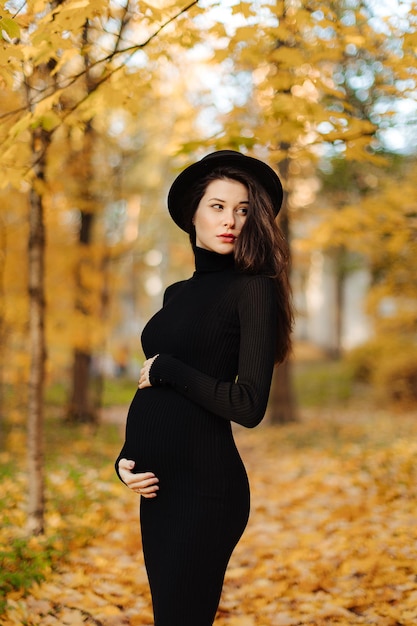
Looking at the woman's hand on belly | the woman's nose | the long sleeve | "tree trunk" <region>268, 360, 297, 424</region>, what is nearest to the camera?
the long sleeve

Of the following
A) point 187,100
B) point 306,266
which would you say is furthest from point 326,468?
point 306,266

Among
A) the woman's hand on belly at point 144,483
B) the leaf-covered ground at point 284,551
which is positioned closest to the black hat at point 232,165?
the woman's hand on belly at point 144,483

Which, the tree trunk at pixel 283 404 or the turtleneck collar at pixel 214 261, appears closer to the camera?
the turtleneck collar at pixel 214 261

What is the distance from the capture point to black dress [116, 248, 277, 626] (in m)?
1.95

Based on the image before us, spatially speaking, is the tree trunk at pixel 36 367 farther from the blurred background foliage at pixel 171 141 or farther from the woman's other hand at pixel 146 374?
the woman's other hand at pixel 146 374

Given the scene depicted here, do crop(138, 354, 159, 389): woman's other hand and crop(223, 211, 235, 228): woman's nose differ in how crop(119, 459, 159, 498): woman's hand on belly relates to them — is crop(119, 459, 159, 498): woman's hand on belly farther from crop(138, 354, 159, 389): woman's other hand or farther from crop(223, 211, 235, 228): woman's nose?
crop(223, 211, 235, 228): woman's nose

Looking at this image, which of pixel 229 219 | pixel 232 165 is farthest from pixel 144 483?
pixel 232 165

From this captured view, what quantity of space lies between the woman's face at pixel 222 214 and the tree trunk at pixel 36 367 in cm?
263

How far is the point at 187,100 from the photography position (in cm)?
1220

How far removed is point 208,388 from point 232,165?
0.87 metres

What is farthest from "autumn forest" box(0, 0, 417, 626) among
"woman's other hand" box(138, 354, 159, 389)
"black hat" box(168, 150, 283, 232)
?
"woman's other hand" box(138, 354, 159, 389)

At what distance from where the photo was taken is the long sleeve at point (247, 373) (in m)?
1.94

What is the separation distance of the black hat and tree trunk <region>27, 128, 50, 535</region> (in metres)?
2.44

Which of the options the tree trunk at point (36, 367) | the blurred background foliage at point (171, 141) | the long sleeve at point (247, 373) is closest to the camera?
the long sleeve at point (247, 373)
